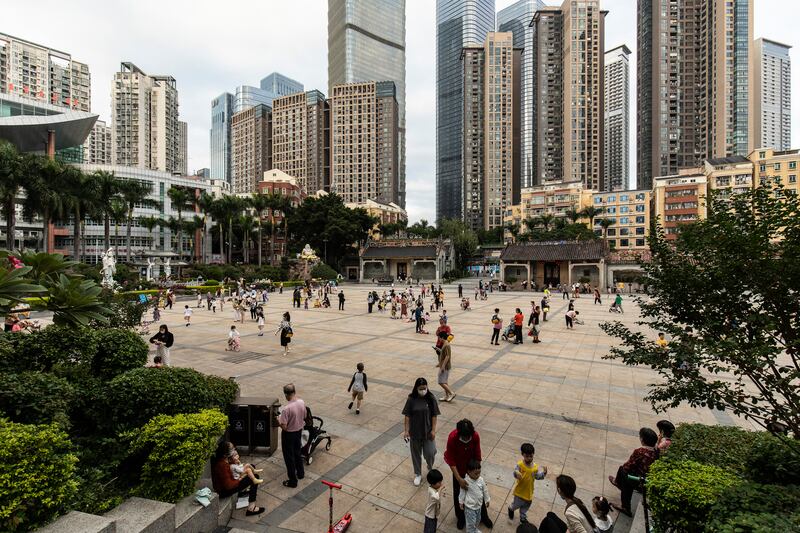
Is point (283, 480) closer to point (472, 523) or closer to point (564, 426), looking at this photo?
point (472, 523)

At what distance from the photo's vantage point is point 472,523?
14.2 feet

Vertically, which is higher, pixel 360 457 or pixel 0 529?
pixel 0 529

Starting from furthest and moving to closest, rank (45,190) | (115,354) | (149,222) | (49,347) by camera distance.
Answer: (149,222)
(45,190)
(49,347)
(115,354)

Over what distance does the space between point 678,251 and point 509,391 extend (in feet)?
20.9

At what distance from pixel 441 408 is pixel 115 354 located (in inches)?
253

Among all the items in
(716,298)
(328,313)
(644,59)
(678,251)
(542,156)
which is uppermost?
(644,59)

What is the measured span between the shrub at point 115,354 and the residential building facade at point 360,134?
125 metres

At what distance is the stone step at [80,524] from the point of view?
322 cm

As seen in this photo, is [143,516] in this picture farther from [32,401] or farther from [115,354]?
[115,354]

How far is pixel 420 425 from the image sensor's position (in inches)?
218

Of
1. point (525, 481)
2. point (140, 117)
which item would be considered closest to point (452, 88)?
point (140, 117)

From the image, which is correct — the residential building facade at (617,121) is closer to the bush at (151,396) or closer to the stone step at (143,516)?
the bush at (151,396)

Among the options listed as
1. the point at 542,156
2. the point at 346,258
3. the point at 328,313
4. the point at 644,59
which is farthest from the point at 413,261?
the point at 644,59

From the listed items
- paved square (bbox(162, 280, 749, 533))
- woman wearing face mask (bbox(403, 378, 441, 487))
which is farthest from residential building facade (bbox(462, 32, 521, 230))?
woman wearing face mask (bbox(403, 378, 441, 487))
